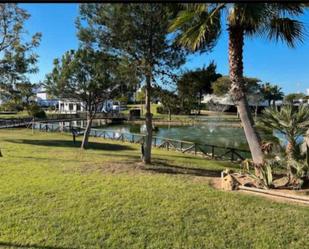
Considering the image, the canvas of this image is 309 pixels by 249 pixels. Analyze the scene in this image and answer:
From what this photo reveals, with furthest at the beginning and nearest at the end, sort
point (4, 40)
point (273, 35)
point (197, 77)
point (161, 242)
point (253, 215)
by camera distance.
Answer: point (4, 40)
point (197, 77)
point (273, 35)
point (253, 215)
point (161, 242)

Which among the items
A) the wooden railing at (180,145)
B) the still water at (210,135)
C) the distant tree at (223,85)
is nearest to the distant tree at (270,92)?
the distant tree at (223,85)

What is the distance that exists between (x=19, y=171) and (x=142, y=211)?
457 cm

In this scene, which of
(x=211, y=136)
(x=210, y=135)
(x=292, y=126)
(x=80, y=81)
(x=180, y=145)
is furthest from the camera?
(x=210, y=135)

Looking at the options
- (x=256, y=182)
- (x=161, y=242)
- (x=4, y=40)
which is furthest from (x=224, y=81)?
(x=161, y=242)

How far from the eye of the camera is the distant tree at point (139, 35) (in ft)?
30.6

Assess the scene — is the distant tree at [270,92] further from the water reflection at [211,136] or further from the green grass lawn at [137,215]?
the green grass lawn at [137,215]

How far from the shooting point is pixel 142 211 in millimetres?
5121

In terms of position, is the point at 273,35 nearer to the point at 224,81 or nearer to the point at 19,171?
the point at 19,171

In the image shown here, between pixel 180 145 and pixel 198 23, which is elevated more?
pixel 198 23

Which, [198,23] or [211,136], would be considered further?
[211,136]

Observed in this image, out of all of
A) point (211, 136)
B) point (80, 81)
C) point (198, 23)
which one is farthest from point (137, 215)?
point (211, 136)

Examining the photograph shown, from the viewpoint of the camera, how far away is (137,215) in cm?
493

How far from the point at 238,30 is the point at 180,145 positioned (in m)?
10.7

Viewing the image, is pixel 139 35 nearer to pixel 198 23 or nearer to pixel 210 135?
pixel 198 23
